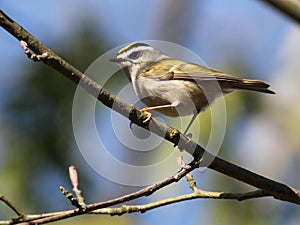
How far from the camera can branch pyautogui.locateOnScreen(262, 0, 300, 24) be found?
1876 millimetres

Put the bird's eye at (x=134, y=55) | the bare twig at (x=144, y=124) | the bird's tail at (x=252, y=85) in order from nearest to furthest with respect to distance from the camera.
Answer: the bare twig at (x=144, y=124)
the bird's tail at (x=252, y=85)
the bird's eye at (x=134, y=55)

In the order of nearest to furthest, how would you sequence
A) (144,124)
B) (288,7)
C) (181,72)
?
(288,7), (144,124), (181,72)

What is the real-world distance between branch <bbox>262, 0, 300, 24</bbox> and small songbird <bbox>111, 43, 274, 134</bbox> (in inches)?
42.5

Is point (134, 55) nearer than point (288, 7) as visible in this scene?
No

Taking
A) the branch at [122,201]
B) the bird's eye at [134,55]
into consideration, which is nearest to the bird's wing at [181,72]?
the bird's eye at [134,55]

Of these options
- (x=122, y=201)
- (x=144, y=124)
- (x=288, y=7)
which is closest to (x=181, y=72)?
(x=144, y=124)

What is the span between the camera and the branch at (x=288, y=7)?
73.9 inches

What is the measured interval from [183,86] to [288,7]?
145cm

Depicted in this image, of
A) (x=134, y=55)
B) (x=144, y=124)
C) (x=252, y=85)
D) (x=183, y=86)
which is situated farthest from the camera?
(x=134, y=55)

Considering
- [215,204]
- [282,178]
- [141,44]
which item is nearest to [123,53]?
[141,44]

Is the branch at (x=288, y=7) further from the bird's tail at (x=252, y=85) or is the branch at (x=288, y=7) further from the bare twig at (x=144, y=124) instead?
the bird's tail at (x=252, y=85)

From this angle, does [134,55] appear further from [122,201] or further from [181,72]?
[122,201]

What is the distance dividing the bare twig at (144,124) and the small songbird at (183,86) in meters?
0.62

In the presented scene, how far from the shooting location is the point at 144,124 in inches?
91.1
